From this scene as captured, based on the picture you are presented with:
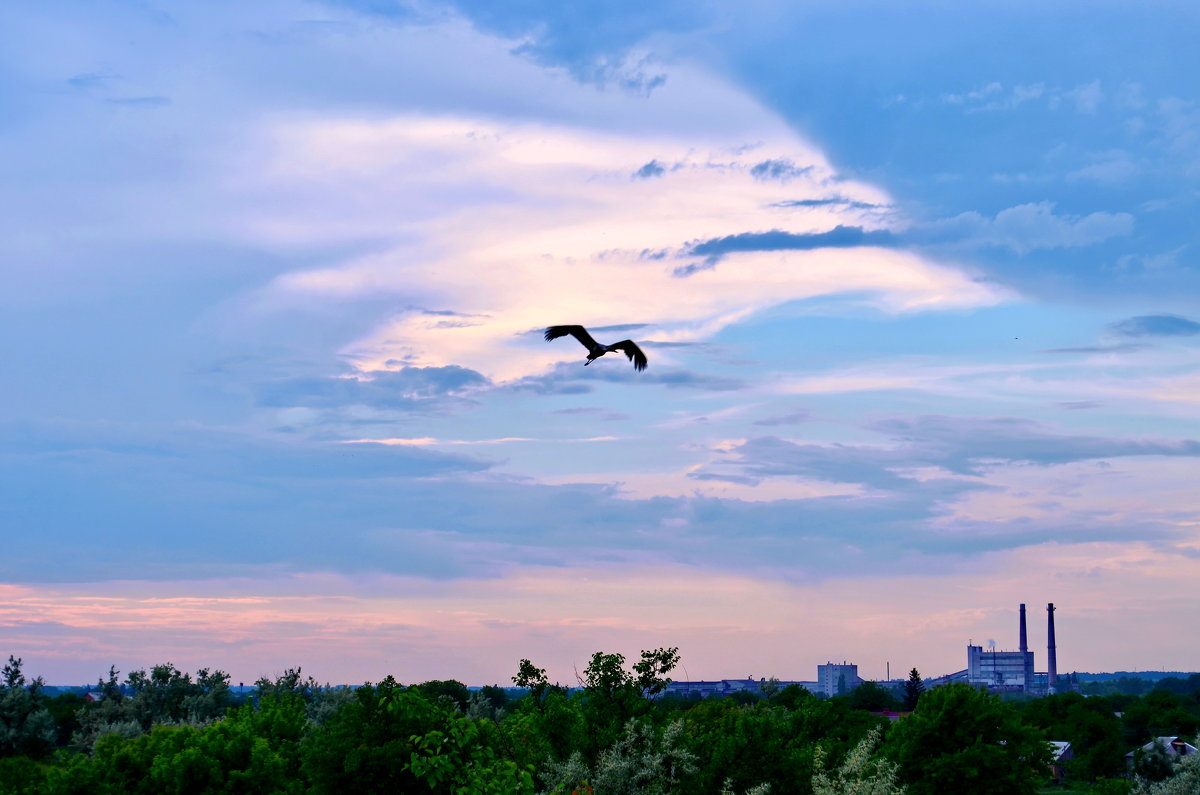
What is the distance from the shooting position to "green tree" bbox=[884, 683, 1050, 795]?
174 feet

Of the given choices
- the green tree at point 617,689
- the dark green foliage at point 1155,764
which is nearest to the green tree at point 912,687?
the dark green foliage at point 1155,764

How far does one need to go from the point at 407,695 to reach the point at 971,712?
A: 1469 inches

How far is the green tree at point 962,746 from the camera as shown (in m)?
53.2

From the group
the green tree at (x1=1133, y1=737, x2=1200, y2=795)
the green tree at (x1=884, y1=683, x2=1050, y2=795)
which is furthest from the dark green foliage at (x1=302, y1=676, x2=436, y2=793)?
the green tree at (x1=1133, y1=737, x2=1200, y2=795)

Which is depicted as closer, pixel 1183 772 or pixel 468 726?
pixel 468 726

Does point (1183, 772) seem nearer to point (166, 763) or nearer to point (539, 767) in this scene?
point (539, 767)

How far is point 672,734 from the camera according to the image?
125 feet

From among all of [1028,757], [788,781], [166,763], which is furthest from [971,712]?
[166,763]

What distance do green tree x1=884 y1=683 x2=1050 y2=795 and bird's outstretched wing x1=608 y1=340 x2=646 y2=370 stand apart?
31.7 metres

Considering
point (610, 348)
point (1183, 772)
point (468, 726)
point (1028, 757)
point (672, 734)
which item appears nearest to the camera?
point (468, 726)

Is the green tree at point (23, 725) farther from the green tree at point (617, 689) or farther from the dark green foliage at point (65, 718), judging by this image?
the green tree at point (617, 689)

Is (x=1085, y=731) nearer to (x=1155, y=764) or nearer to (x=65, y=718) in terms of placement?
(x=1155, y=764)

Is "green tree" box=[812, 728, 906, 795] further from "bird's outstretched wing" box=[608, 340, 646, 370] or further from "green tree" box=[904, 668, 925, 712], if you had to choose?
"green tree" box=[904, 668, 925, 712]

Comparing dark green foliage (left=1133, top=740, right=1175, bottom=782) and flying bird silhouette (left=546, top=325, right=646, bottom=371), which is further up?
flying bird silhouette (left=546, top=325, right=646, bottom=371)
